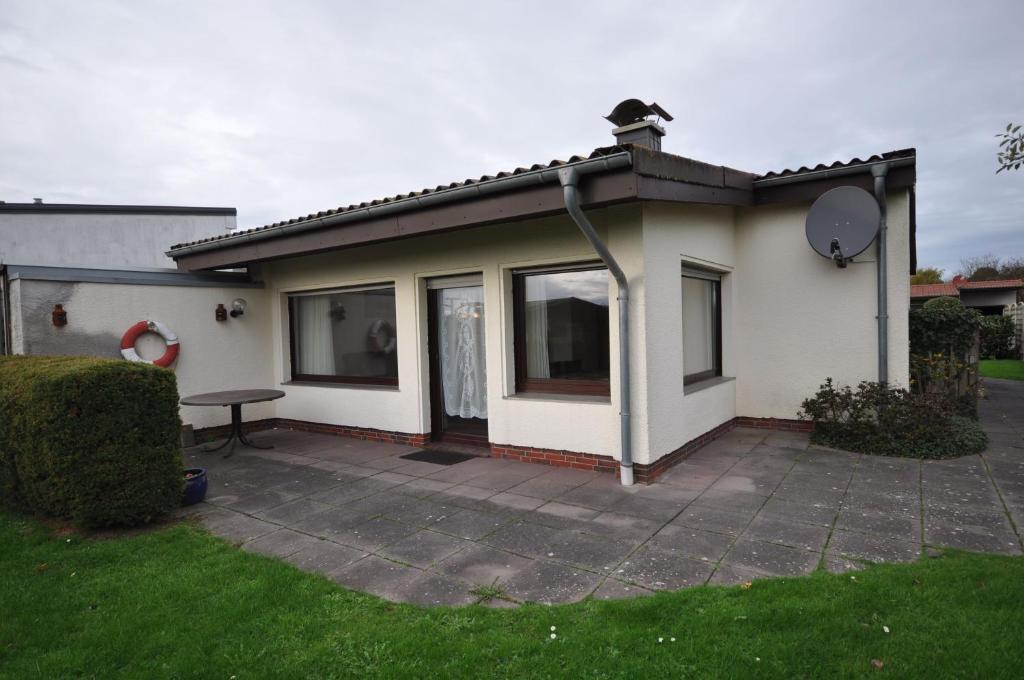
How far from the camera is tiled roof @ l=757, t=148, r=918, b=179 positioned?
18.5ft

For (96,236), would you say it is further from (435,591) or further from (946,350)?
(946,350)

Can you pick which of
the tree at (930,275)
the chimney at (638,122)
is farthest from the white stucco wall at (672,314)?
the tree at (930,275)

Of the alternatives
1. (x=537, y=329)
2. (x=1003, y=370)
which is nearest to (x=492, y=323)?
(x=537, y=329)

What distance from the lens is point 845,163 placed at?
5.98 metres

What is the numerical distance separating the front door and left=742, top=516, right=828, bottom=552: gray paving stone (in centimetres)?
343

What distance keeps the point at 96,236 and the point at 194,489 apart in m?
11.8

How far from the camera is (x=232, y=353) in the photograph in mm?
7980

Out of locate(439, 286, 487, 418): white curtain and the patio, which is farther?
locate(439, 286, 487, 418): white curtain

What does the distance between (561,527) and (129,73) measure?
833cm

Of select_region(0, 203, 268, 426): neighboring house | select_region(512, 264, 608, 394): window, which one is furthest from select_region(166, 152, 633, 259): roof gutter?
select_region(512, 264, 608, 394): window

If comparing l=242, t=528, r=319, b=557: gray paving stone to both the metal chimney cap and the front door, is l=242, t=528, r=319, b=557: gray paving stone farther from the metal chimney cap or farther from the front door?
the metal chimney cap

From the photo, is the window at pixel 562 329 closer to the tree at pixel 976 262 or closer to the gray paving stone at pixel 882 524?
the gray paving stone at pixel 882 524

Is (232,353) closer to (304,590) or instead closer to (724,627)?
(304,590)

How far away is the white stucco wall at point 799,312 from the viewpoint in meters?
6.12
